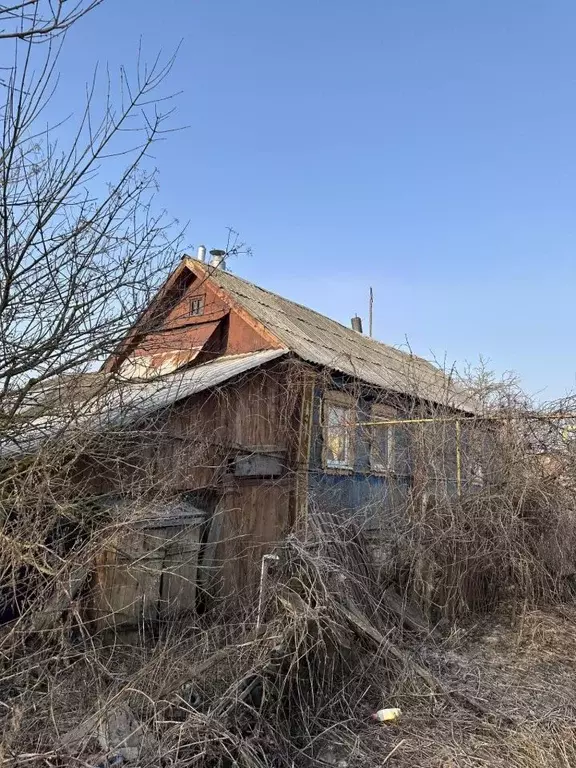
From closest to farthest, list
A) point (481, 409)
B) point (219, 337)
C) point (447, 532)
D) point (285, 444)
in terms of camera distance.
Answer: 1. point (447, 532)
2. point (481, 409)
3. point (285, 444)
4. point (219, 337)

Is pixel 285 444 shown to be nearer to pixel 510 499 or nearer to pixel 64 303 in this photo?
pixel 510 499

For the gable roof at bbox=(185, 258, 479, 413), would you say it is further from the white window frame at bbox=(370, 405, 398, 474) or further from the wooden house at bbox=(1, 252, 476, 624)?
the white window frame at bbox=(370, 405, 398, 474)

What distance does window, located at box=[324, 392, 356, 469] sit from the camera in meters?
9.69

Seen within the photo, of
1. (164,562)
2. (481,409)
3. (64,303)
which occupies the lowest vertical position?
Answer: (164,562)

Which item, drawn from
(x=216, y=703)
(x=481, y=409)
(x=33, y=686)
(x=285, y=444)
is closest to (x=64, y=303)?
(x=33, y=686)

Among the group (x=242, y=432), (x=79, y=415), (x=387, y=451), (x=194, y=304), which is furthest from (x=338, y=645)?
(x=194, y=304)

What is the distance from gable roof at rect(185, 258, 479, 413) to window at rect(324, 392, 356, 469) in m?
0.59

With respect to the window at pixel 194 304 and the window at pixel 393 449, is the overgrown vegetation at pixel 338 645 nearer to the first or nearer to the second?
the window at pixel 393 449

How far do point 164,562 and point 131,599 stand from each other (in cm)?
55

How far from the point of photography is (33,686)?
375 cm

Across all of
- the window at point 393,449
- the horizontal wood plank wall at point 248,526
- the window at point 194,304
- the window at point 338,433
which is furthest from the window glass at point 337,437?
the window at point 194,304

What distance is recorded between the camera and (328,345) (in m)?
11.9

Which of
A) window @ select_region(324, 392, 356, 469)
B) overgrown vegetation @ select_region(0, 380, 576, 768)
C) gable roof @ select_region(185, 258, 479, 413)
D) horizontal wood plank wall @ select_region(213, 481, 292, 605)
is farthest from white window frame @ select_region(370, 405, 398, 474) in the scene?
horizontal wood plank wall @ select_region(213, 481, 292, 605)

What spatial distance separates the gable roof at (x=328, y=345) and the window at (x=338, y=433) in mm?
585
